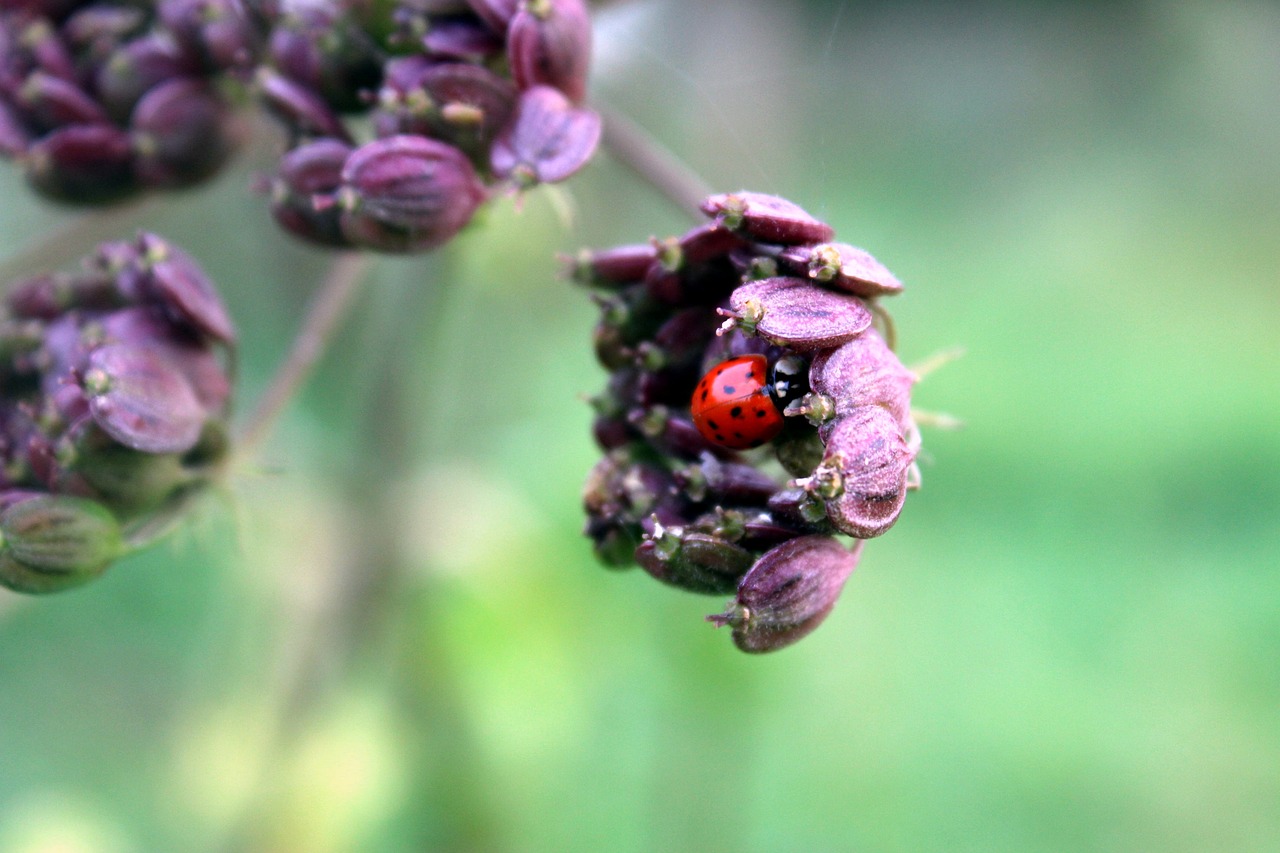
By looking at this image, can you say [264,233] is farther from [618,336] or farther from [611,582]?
[618,336]

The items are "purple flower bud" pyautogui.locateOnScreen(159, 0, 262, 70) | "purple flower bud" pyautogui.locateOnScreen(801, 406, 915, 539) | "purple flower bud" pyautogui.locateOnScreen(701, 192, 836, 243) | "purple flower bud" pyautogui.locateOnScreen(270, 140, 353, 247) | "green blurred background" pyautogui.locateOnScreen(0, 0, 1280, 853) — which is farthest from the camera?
"green blurred background" pyautogui.locateOnScreen(0, 0, 1280, 853)

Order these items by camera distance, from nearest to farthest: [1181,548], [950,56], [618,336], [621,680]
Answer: [618,336] < [1181,548] < [621,680] < [950,56]

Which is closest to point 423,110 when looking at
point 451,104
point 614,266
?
point 451,104

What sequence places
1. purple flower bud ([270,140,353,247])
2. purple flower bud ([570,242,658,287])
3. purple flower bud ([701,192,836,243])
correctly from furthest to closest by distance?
purple flower bud ([270,140,353,247]), purple flower bud ([570,242,658,287]), purple flower bud ([701,192,836,243])

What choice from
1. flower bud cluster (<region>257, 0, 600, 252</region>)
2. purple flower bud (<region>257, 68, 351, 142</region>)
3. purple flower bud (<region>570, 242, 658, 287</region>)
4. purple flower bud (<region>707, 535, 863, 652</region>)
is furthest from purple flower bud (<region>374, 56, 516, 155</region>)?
purple flower bud (<region>707, 535, 863, 652</region>)

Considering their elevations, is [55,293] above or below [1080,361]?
A: above

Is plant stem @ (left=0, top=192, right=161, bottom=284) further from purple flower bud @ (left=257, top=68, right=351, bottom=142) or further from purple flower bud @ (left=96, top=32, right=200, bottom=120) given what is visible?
purple flower bud @ (left=257, top=68, right=351, bottom=142)

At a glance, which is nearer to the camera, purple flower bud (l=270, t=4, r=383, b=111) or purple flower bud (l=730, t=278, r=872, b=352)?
purple flower bud (l=730, t=278, r=872, b=352)

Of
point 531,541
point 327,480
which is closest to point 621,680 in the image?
point 531,541

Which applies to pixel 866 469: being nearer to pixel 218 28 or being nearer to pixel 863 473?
pixel 863 473
